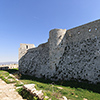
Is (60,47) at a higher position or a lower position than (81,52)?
higher

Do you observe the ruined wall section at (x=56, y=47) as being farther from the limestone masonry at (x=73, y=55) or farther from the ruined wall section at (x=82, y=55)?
the ruined wall section at (x=82, y=55)

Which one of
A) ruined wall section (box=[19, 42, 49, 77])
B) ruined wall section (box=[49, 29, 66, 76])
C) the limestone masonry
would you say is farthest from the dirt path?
ruined wall section (box=[19, 42, 49, 77])

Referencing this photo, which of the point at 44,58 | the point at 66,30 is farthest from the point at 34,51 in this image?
the point at 66,30

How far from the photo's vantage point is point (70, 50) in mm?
15016

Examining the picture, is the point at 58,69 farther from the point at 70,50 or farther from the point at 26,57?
the point at 26,57

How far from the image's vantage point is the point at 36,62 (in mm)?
20719

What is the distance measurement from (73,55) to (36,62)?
11.5m

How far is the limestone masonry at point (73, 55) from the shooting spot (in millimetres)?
11766

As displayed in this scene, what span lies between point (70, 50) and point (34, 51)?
12.7 metres

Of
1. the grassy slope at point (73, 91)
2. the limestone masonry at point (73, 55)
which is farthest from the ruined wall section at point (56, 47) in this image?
the grassy slope at point (73, 91)

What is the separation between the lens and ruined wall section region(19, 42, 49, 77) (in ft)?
58.7

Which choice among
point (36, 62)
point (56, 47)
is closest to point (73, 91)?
point (56, 47)

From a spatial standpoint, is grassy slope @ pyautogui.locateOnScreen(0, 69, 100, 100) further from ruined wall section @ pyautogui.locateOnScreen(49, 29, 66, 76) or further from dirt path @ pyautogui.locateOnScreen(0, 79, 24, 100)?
ruined wall section @ pyautogui.locateOnScreen(49, 29, 66, 76)

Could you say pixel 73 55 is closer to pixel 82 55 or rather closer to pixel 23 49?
pixel 82 55
